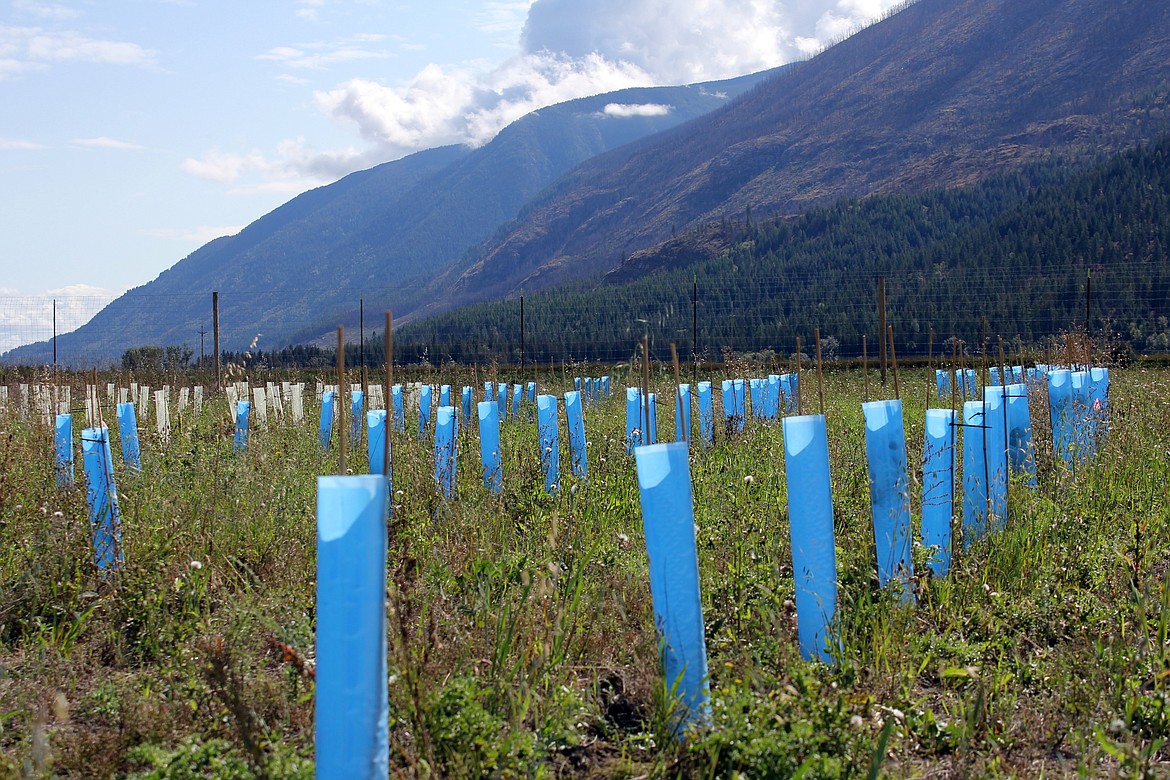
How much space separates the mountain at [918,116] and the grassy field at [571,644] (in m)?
111

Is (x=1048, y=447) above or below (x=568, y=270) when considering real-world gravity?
below

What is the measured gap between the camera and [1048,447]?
18.9 feet

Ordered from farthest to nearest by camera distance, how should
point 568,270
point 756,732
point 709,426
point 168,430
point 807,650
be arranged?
point 568,270
point 709,426
point 168,430
point 807,650
point 756,732

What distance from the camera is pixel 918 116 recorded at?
5901 inches

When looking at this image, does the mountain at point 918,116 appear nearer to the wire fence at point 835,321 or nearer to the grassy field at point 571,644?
the wire fence at point 835,321

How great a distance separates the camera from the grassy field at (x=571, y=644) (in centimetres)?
221

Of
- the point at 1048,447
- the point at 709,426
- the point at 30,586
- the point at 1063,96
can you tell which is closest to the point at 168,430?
the point at 30,586

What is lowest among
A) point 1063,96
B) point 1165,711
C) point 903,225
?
point 1165,711

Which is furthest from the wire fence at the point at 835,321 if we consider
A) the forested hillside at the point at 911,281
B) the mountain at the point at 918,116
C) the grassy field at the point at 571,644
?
the mountain at the point at 918,116

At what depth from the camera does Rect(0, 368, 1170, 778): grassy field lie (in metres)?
2.21

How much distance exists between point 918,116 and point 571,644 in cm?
16453

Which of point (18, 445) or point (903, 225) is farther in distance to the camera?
point (903, 225)

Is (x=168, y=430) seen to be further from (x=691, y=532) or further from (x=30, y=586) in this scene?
(x=691, y=532)

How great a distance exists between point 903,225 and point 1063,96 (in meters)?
72.1
